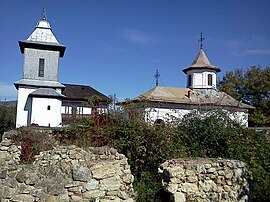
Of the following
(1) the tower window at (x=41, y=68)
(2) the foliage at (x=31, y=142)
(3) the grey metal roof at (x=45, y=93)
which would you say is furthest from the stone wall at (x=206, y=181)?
(1) the tower window at (x=41, y=68)

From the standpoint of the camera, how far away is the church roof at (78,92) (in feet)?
138

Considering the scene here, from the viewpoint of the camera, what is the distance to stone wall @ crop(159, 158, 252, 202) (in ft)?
23.0

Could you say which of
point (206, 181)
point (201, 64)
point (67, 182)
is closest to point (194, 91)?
point (201, 64)

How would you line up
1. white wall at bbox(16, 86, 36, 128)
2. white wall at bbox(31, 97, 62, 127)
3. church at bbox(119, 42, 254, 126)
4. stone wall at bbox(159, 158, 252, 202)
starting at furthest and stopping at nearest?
white wall at bbox(16, 86, 36, 128), white wall at bbox(31, 97, 62, 127), church at bbox(119, 42, 254, 126), stone wall at bbox(159, 158, 252, 202)

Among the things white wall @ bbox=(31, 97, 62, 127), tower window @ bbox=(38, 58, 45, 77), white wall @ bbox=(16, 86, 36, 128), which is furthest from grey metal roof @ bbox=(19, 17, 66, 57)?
white wall @ bbox=(31, 97, 62, 127)

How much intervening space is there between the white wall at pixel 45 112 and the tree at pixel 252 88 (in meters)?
20.2

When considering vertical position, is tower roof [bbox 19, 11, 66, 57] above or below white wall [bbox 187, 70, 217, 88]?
above

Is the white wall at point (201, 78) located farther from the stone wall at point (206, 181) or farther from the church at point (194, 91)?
the stone wall at point (206, 181)

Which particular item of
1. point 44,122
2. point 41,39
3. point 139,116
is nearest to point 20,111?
point 44,122

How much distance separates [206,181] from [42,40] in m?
30.7

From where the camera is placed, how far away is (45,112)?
2958 centimetres

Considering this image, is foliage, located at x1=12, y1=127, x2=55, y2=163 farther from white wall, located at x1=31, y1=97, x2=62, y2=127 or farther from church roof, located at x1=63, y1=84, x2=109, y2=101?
church roof, located at x1=63, y1=84, x2=109, y2=101

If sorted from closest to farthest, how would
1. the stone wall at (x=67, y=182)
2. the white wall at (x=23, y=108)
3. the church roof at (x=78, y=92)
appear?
the stone wall at (x=67, y=182) < the white wall at (x=23, y=108) < the church roof at (x=78, y=92)

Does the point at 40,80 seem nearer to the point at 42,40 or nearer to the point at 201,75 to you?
the point at 42,40
